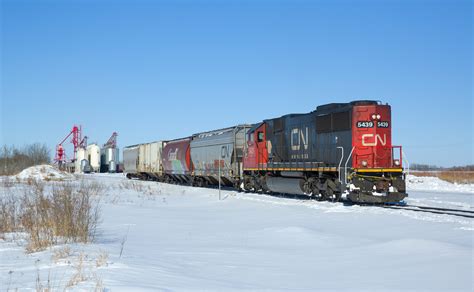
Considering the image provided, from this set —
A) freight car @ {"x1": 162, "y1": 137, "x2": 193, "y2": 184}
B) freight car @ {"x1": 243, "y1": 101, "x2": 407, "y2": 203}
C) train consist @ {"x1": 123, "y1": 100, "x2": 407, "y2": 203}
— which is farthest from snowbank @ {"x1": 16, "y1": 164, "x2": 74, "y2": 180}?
freight car @ {"x1": 243, "y1": 101, "x2": 407, "y2": 203}

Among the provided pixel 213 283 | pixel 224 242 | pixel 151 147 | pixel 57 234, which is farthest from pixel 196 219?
pixel 151 147

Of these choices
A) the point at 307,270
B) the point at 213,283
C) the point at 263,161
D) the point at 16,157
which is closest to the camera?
the point at 213,283

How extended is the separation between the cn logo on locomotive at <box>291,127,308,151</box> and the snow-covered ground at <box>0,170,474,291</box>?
21.0 ft

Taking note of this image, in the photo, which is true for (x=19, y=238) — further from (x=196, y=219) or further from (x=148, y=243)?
(x=196, y=219)

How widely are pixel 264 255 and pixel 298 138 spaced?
13569 millimetres

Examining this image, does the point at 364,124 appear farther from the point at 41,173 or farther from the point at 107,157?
the point at 107,157

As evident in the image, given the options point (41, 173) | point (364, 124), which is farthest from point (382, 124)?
point (41, 173)

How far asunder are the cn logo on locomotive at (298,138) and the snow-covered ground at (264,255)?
639 cm

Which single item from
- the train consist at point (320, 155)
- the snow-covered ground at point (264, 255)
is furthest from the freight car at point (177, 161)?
the snow-covered ground at point (264, 255)

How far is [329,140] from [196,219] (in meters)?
6.97

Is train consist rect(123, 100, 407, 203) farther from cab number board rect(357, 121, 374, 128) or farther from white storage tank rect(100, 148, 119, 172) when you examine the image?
white storage tank rect(100, 148, 119, 172)

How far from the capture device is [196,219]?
16250 millimetres

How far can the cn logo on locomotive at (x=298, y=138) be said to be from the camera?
21.9m

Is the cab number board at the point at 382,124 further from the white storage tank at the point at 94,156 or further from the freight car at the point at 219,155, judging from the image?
the white storage tank at the point at 94,156
